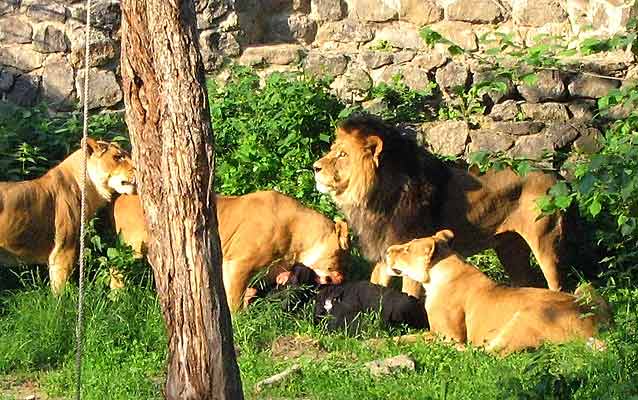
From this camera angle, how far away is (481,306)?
785cm

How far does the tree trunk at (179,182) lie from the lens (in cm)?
494

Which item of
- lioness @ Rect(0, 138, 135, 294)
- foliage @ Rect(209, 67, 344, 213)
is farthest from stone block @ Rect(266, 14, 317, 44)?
lioness @ Rect(0, 138, 135, 294)

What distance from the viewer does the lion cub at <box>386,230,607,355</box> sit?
7.55 metres

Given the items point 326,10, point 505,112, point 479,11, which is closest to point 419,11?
point 479,11

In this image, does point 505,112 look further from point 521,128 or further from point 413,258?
point 413,258

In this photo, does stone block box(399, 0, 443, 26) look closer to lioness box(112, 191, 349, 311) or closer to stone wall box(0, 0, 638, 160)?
stone wall box(0, 0, 638, 160)

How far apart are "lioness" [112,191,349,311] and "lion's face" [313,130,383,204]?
0.24 metres

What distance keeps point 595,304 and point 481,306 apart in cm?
68

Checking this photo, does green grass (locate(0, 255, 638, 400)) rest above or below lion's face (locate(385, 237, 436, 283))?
below

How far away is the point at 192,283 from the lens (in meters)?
4.99

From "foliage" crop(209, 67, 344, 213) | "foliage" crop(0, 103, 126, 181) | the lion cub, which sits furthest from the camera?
"foliage" crop(209, 67, 344, 213)

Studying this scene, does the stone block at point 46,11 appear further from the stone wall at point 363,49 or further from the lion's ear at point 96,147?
the lion's ear at point 96,147

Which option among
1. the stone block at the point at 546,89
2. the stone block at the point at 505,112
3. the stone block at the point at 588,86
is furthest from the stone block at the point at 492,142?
the stone block at the point at 588,86

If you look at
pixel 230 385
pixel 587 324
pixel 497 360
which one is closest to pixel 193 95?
pixel 230 385
